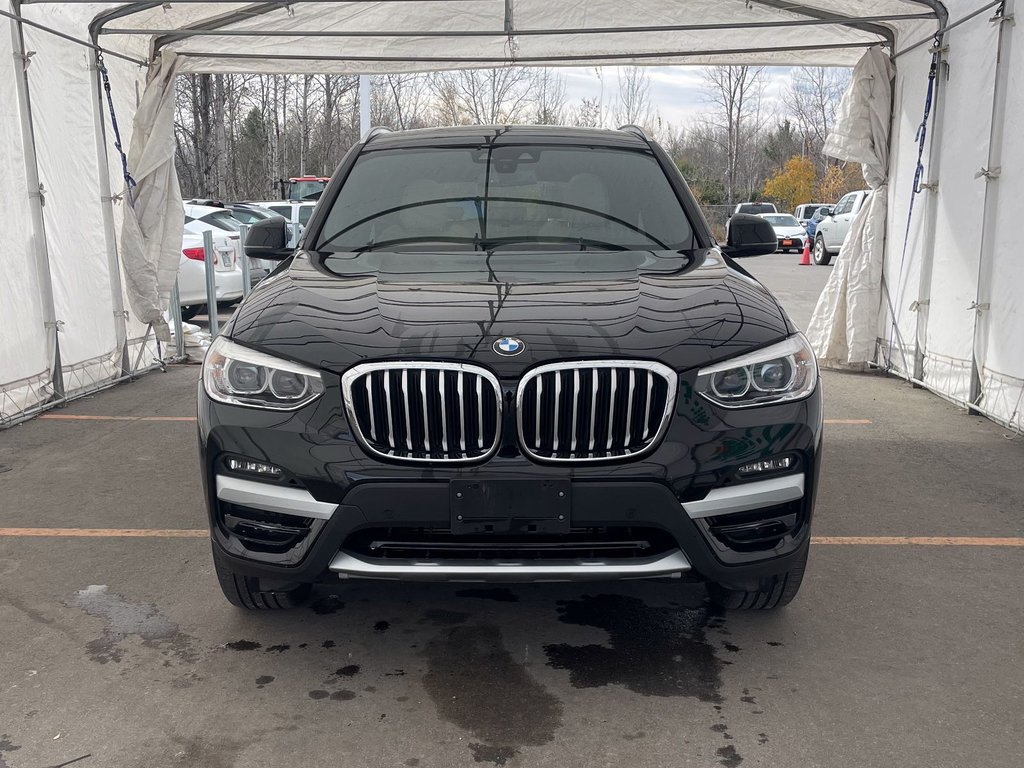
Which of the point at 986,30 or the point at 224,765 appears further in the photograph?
the point at 986,30

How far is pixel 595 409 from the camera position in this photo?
294 cm

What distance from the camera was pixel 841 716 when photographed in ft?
9.69

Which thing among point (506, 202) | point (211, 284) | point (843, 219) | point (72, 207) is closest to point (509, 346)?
point (506, 202)

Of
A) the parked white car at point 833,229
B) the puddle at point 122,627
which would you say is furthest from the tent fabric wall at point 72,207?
the parked white car at point 833,229

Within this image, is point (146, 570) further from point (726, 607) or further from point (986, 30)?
point (986, 30)

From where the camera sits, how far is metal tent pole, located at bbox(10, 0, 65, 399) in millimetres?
7022

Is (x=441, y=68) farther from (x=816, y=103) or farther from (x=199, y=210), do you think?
(x=816, y=103)

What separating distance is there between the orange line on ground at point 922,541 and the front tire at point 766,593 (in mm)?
1142

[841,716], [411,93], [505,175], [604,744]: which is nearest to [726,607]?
[841,716]

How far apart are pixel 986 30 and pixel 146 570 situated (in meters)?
6.57

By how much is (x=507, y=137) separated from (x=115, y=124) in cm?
527

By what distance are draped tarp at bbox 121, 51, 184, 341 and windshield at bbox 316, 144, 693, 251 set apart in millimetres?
4901

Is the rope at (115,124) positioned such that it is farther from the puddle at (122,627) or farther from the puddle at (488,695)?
the puddle at (488,695)

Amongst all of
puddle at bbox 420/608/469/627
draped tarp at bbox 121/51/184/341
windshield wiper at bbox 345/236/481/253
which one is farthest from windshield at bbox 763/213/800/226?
puddle at bbox 420/608/469/627
